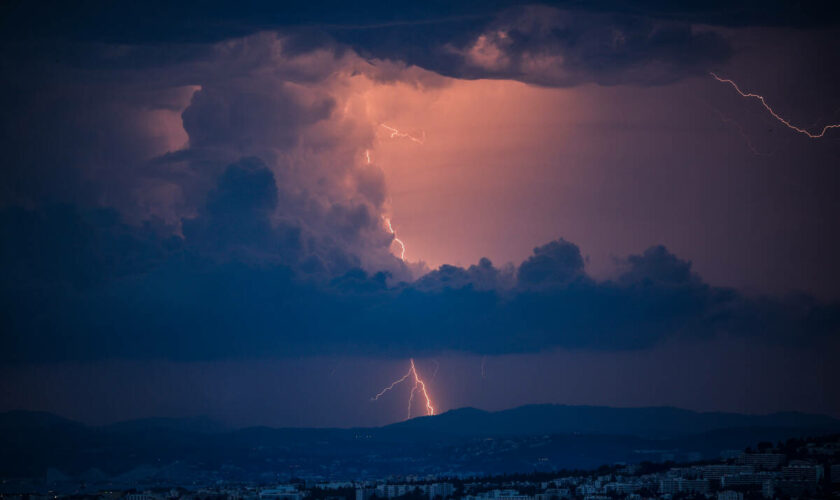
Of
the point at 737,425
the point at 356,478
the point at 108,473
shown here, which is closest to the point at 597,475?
the point at 356,478

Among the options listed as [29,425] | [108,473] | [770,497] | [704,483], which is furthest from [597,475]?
[29,425]

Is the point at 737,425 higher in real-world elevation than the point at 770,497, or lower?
higher

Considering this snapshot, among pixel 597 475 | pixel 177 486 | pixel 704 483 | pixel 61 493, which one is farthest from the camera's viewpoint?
pixel 177 486

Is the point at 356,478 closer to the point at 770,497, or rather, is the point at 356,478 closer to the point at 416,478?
the point at 416,478

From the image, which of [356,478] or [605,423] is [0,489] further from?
[605,423]

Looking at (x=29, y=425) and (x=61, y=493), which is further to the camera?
(x=29, y=425)

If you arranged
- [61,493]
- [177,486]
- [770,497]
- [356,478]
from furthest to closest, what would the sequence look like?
1. [356,478]
2. [177,486]
3. [61,493]
4. [770,497]
